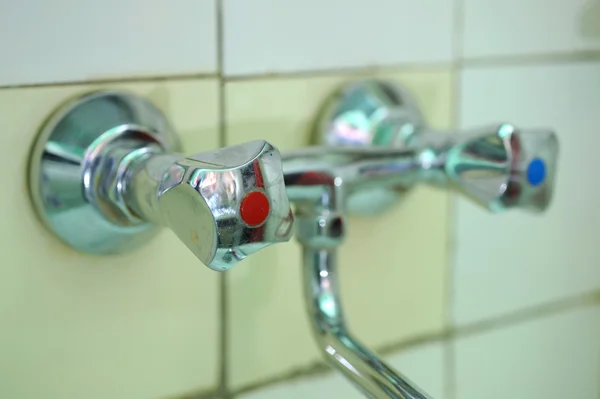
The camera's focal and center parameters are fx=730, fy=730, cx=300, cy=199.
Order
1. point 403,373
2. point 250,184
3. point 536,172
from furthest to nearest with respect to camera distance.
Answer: point 403,373, point 536,172, point 250,184

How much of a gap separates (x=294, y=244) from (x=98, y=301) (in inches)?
4.5

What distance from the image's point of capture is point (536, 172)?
0.37 m

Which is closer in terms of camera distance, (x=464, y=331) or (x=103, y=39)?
(x=103, y=39)

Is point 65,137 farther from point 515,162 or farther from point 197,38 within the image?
point 515,162

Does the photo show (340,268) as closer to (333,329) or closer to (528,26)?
(333,329)

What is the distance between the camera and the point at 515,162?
36cm

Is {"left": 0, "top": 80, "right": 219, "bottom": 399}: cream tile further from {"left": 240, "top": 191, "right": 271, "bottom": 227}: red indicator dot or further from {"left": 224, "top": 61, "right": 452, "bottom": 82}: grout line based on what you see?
{"left": 240, "top": 191, "right": 271, "bottom": 227}: red indicator dot

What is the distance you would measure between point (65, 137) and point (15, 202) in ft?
0.12

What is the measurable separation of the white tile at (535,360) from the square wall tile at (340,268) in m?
0.05

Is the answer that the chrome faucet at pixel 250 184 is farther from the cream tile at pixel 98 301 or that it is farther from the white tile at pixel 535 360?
the white tile at pixel 535 360

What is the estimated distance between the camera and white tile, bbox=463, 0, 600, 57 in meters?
0.48

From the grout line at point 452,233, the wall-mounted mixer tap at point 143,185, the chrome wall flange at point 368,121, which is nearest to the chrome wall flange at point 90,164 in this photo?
the wall-mounted mixer tap at point 143,185

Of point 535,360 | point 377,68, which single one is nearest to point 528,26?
point 377,68

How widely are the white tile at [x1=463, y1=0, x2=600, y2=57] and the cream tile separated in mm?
194
